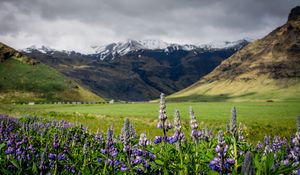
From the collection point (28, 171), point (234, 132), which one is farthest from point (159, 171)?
point (28, 171)

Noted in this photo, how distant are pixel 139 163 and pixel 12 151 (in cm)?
266

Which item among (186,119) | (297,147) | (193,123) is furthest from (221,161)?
(186,119)

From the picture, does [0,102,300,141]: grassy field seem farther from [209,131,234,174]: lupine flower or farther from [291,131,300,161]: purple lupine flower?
[291,131,300,161]: purple lupine flower

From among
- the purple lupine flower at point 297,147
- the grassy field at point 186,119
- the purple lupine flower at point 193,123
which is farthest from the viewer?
the grassy field at point 186,119

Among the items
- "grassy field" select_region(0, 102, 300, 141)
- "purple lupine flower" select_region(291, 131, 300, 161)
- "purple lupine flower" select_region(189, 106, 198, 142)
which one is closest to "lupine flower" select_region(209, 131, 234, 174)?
"grassy field" select_region(0, 102, 300, 141)

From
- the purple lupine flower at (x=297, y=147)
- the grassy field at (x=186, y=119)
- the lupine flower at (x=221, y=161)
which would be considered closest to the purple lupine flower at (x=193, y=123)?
the grassy field at (x=186, y=119)

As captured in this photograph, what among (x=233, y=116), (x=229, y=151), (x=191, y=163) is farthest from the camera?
(x=229, y=151)

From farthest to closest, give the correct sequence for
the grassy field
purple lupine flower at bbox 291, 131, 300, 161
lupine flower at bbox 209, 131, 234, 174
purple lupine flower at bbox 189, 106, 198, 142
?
the grassy field, purple lupine flower at bbox 189, 106, 198, 142, purple lupine flower at bbox 291, 131, 300, 161, lupine flower at bbox 209, 131, 234, 174

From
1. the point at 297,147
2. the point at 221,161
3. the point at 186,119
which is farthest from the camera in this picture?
the point at 186,119

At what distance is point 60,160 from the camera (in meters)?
6.67

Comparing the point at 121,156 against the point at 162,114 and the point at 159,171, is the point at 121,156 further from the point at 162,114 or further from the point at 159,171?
the point at 162,114

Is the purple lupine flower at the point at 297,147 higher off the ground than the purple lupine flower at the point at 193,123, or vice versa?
the purple lupine flower at the point at 193,123

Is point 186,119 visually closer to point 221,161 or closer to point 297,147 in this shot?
point 297,147

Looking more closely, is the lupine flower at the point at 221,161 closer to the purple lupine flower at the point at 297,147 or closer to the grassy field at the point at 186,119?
the grassy field at the point at 186,119
